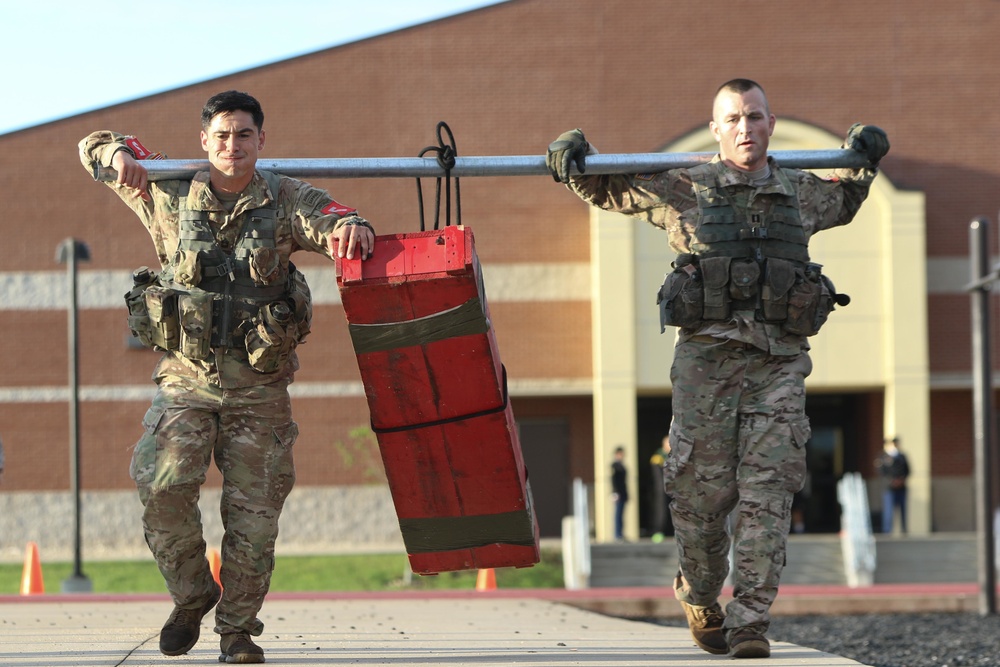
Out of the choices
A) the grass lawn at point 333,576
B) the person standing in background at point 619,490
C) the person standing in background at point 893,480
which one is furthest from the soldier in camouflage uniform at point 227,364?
the person standing in background at point 893,480

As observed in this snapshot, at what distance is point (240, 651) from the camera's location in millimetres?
5492

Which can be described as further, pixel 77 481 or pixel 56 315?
pixel 56 315

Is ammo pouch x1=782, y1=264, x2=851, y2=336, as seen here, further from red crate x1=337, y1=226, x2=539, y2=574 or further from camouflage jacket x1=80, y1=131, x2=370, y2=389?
camouflage jacket x1=80, y1=131, x2=370, y2=389

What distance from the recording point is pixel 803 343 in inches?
235

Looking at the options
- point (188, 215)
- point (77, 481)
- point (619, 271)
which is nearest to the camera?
point (188, 215)

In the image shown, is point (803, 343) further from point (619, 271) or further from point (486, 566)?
point (619, 271)

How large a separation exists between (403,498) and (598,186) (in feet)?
5.14

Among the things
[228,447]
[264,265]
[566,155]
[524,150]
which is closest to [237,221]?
[264,265]

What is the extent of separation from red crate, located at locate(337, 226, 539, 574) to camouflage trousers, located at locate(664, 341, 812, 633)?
2.22 ft

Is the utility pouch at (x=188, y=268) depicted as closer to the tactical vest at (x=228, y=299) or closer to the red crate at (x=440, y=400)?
the tactical vest at (x=228, y=299)

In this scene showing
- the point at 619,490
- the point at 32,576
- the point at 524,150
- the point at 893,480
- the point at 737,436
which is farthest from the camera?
the point at 524,150

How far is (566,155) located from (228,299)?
149cm

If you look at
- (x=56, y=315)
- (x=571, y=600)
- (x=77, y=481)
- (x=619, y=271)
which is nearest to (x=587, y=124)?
(x=619, y=271)

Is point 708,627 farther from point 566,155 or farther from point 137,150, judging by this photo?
point 137,150
